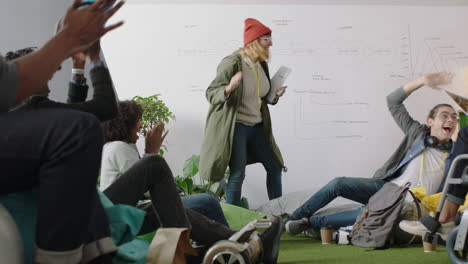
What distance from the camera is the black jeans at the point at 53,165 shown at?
1.03m

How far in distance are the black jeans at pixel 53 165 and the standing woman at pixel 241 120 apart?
2927mm

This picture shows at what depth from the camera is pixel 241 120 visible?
4184mm

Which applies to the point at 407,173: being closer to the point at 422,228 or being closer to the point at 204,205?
the point at 422,228

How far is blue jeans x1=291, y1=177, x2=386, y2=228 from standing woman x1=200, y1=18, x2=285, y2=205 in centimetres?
52

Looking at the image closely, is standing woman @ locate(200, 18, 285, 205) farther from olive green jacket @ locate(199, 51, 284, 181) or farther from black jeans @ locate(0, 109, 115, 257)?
black jeans @ locate(0, 109, 115, 257)

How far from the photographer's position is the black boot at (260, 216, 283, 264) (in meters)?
2.29

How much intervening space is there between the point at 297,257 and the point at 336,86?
9.58ft

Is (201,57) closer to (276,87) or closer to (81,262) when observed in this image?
(276,87)

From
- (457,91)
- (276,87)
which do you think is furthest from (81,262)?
(457,91)

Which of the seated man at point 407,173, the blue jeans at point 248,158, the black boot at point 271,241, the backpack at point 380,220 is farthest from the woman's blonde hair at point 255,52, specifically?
the black boot at point 271,241

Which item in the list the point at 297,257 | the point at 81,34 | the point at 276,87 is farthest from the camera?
the point at 276,87

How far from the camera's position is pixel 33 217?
3.88ft

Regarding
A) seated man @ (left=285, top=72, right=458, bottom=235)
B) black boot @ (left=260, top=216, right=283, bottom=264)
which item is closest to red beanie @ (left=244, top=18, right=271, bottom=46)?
seated man @ (left=285, top=72, right=458, bottom=235)

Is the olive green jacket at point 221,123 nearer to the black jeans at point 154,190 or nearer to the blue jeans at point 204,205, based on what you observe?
the blue jeans at point 204,205
